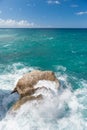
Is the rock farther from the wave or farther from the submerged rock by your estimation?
the wave

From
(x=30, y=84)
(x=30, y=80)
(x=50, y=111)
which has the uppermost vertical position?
(x=30, y=80)

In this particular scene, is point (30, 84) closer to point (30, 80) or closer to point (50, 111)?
point (30, 80)

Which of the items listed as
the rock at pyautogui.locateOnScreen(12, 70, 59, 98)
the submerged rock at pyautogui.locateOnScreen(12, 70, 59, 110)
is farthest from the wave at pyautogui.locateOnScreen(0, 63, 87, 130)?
the rock at pyautogui.locateOnScreen(12, 70, 59, 98)

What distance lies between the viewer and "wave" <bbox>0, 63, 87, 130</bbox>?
715 inches

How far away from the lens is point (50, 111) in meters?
19.8

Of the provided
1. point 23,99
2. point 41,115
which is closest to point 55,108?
point 41,115

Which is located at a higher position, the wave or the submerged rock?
the submerged rock

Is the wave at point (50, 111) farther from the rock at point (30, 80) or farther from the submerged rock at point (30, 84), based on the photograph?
the rock at point (30, 80)

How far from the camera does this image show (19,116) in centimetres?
1905

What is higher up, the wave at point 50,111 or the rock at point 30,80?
the rock at point 30,80

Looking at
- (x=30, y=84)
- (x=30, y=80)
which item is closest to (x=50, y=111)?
(x=30, y=84)

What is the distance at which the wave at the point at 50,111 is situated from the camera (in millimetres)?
18156

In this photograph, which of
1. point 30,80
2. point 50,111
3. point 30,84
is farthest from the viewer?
point 30,80

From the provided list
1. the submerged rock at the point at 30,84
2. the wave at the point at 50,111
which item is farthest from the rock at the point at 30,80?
the wave at the point at 50,111
